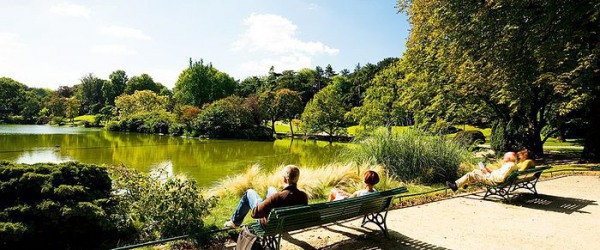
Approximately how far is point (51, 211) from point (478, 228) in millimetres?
4927

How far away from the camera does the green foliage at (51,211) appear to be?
3.25 meters

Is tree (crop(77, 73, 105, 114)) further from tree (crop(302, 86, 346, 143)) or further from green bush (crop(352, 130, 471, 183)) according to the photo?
green bush (crop(352, 130, 471, 183))

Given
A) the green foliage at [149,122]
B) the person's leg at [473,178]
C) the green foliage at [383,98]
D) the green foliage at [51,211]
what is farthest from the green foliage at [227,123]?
the green foliage at [51,211]

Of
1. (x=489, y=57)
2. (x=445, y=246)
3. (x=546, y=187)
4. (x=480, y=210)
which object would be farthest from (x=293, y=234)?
(x=489, y=57)

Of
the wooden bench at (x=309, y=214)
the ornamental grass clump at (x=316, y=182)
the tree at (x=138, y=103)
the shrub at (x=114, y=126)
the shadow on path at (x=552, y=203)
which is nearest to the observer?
the wooden bench at (x=309, y=214)

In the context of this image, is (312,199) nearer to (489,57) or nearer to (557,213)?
(557,213)

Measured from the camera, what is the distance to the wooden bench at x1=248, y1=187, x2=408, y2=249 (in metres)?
3.03

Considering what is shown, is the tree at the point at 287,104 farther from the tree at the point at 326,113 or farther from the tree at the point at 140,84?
the tree at the point at 140,84

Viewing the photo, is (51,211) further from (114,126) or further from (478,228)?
(114,126)

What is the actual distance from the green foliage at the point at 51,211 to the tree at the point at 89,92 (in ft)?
258

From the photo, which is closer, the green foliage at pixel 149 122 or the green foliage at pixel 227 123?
the green foliage at pixel 227 123

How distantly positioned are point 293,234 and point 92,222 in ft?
7.20

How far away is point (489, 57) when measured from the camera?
10844mm

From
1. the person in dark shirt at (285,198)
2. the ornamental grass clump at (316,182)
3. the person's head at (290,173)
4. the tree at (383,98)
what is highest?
the tree at (383,98)
